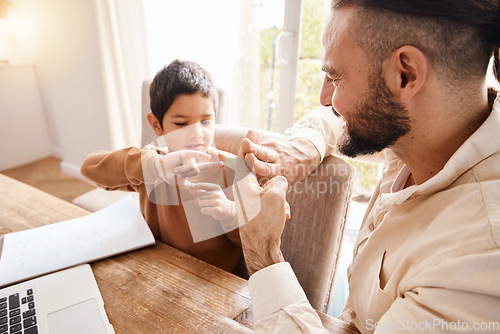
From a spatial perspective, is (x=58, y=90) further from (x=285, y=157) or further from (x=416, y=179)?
(x=416, y=179)

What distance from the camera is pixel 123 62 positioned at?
235 cm

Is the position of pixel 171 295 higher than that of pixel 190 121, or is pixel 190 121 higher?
pixel 190 121

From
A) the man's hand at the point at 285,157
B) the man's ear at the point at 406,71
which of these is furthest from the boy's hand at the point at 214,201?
the man's ear at the point at 406,71

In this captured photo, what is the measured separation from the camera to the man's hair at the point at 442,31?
0.56 m

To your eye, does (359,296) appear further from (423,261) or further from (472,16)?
(472,16)

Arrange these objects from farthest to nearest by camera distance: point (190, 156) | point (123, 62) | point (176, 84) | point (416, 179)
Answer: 1. point (123, 62)
2. point (176, 84)
3. point (190, 156)
4. point (416, 179)

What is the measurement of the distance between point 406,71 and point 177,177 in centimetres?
Answer: 66

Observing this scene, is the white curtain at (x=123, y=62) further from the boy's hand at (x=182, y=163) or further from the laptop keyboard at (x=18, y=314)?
the laptop keyboard at (x=18, y=314)

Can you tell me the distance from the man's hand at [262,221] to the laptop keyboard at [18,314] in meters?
0.44

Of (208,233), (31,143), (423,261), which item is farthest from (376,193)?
(31,143)

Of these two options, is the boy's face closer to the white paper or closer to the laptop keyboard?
the white paper

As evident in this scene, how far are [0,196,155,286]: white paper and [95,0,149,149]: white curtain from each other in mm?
1561

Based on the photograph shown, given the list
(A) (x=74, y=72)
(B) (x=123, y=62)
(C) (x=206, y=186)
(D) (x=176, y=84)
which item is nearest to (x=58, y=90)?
(A) (x=74, y=72)

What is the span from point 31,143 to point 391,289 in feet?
12.4
